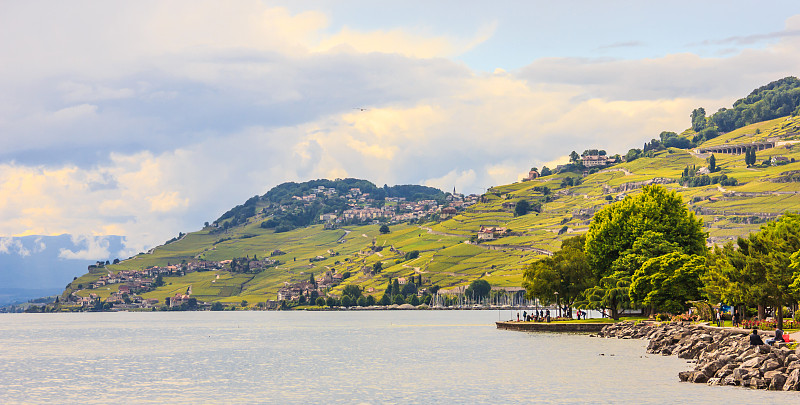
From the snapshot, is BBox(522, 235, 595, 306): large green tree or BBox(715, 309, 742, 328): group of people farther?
BBox(522, 235, 595, 306): large green tree

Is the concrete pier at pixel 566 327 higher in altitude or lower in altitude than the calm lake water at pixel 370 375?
higher

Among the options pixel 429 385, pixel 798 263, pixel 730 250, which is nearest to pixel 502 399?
pixel 429 385

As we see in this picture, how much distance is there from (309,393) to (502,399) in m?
11.3

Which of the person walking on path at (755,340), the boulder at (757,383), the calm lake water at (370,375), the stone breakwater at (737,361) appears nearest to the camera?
the stone breakwater at (737,361)

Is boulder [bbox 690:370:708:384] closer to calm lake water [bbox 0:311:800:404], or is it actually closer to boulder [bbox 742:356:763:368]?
calm lake water [bbox 0:311:800:404]

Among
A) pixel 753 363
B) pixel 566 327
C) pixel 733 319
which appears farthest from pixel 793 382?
pixel 566 327

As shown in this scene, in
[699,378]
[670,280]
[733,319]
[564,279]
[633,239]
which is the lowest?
[699,378]

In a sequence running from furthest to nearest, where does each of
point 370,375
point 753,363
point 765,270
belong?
point 765,270 → point 370,375 → point 753,363

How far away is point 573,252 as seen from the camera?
113 metres

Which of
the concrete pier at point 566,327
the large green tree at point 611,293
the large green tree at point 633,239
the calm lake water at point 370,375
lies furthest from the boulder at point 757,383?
the concrete pier at point 566,327

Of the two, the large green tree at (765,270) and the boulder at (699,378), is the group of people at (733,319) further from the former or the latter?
the boulder at (699,378)

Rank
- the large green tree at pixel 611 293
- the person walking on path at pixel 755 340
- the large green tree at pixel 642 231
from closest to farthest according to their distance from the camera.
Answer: the person walking on path at pixel 755 340
the large green tree at pixel 611 293
the large green tree at pixel 642 231

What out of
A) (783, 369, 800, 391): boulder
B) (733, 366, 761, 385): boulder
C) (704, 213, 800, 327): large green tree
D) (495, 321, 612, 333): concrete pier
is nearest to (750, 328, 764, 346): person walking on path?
(733, 366, 761, 385): boulder

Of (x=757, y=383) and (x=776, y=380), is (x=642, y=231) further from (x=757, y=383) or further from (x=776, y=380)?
(x=776, y=380)
